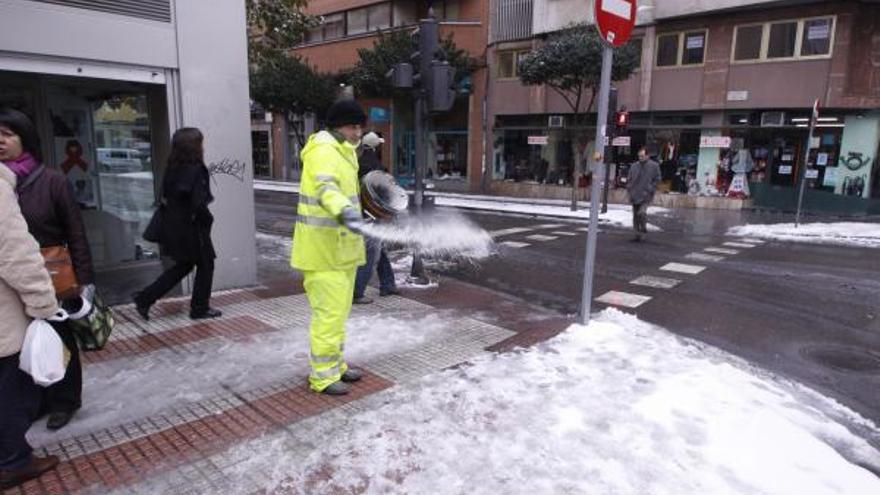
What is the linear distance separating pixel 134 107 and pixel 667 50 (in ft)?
59.6

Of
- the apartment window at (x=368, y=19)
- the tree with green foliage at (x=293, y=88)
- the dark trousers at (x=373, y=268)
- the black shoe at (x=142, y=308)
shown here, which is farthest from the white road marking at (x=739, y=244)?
the apartment window at (x=368, y=19)

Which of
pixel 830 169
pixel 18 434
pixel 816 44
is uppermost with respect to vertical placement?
pixel 816 44

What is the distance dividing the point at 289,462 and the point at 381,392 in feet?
3.19

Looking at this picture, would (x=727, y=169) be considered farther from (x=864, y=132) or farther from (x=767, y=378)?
(x=767, y=378)

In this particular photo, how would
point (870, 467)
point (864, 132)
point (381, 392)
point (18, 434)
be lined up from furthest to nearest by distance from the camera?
point (864, 132) < point (381, 392) < point (870, 467) < point (18, 434)

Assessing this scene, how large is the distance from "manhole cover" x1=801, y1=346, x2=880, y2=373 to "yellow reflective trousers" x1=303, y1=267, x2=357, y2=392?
4.20m

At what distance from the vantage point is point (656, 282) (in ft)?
26.5

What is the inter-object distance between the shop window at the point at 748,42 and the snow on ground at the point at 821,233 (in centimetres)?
657

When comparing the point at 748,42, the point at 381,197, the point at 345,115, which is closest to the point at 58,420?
the point at 345,115

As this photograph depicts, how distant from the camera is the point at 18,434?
9.41ft

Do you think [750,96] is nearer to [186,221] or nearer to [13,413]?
[186,221]

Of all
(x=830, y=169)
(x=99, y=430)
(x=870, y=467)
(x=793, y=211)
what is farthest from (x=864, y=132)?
(x=99, y=430)

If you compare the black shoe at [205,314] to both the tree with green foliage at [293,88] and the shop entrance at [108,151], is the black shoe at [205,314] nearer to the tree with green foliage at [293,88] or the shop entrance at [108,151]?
the shop entrance at [108,151]

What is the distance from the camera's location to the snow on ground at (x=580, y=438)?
3.00m
